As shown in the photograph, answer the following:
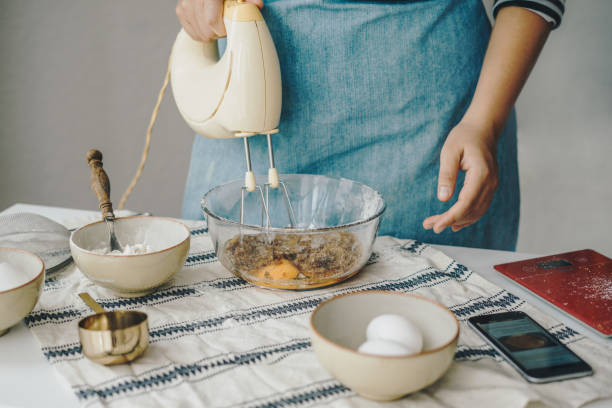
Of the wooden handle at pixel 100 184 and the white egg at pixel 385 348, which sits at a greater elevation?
the wooden handle at pixel 100 184

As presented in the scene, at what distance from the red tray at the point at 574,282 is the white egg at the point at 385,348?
293mm

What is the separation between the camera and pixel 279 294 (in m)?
0.76

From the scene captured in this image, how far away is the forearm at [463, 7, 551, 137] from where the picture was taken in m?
0.92

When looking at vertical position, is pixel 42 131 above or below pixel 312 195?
below

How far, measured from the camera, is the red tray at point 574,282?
0.69 meters

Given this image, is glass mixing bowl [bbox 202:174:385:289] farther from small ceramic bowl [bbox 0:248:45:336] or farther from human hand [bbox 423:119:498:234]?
small ceramic bowl [bbox 0:248:45:336]

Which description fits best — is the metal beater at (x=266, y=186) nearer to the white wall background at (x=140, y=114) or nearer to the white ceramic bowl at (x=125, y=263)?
the white ceramic bowl at (x=125, y=263)

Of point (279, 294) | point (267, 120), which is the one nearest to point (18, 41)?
point (267, 120)

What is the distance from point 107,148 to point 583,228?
1819 mm

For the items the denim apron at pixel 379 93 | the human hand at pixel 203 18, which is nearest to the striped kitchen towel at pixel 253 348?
the denim apron at pixel 379 93

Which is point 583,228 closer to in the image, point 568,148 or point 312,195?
point 568,148

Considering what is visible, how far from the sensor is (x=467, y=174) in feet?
2.70

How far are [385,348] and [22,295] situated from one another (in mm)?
404

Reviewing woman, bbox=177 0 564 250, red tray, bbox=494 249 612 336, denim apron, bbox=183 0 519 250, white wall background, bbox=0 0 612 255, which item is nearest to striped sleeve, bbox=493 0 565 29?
woman, bbox=177 0 564 250
